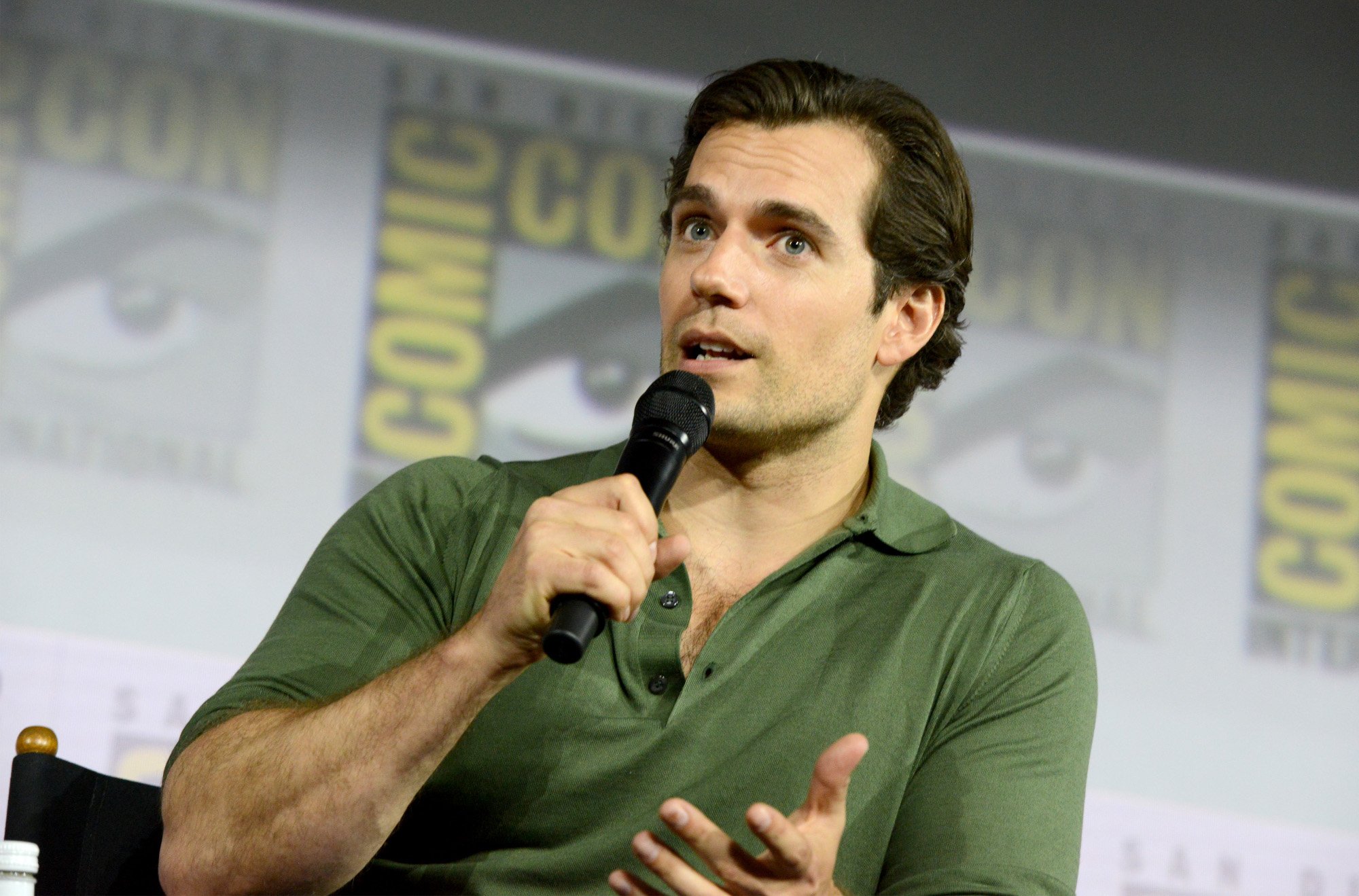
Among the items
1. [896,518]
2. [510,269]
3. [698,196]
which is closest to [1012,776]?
[896,518]

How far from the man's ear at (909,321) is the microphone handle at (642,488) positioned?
657 millimetres

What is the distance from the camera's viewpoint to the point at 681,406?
4.85ft

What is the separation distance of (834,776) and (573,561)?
0.30m

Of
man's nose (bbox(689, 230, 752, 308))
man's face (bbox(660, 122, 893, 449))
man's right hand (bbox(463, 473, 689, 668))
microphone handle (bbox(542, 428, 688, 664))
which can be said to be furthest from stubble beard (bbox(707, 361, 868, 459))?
man's right hand (bbox(463, 473, 689, 668))

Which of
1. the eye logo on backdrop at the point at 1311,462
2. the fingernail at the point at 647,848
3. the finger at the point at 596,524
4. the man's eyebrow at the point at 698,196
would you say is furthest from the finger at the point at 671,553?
the eye logo on backdrop at the point at 1311,462

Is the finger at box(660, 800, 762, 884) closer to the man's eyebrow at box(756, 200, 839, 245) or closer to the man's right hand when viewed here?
the man's right hand

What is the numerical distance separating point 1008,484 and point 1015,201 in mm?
621

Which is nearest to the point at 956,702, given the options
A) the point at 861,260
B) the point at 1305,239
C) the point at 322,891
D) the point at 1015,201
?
the point at 861,260

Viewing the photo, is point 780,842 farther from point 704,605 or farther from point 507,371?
point 507,371

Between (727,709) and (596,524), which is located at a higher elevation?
(596,524)

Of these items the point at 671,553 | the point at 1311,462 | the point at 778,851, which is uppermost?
the point at 1311,462

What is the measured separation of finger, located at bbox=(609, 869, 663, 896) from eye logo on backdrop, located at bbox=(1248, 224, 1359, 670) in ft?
7.02

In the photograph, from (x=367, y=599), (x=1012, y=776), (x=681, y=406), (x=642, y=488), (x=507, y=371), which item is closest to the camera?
(x=642, y=488)

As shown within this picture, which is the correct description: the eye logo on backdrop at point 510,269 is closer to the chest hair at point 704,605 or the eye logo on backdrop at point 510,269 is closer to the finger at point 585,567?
the chest hair at point 704,605
